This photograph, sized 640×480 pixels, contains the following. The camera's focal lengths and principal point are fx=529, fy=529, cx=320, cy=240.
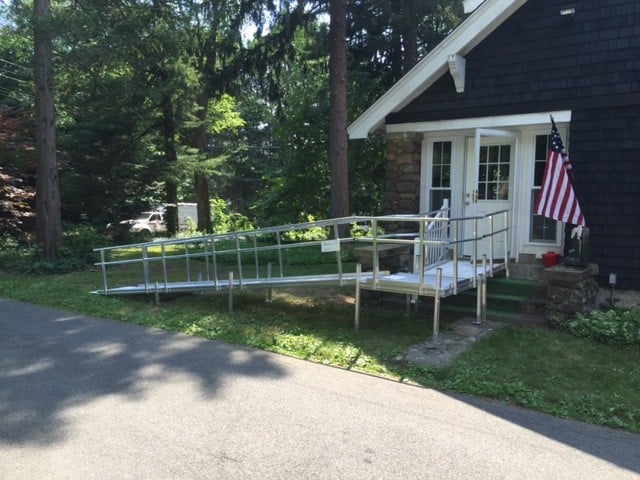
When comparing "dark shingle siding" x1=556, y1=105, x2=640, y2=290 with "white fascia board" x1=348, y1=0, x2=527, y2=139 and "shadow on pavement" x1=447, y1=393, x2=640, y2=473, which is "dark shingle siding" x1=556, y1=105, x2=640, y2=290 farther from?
"shadow on pavement" x1=447, y1=393, x2=640, y2=473

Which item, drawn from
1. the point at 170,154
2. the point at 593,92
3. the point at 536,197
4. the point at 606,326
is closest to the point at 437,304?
the point at 606,326

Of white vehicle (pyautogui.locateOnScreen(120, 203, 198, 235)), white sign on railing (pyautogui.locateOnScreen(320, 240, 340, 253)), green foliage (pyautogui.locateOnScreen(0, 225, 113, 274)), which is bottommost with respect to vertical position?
white vehicle (pyautogui.locateOnScreen(120, 203, 198, 235))

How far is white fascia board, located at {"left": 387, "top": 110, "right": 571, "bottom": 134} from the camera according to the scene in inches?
298

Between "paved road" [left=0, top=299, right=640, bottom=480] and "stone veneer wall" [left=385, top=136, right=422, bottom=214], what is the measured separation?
432 centimetres

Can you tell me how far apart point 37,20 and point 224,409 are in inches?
452

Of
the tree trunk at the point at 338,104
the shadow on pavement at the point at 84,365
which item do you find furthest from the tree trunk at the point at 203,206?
the shadow on pavement at the point at 84,365

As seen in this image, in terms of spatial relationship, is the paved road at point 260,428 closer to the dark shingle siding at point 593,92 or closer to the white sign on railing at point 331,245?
the white sign on railing at point 331,245

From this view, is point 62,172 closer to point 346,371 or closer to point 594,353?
point 346,371

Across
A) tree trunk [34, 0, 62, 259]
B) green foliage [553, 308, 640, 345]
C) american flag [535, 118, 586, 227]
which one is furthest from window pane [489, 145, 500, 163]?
tree trunk [34, 0, 62, 259]

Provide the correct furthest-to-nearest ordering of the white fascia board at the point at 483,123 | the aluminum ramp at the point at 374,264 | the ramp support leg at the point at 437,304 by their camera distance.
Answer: the white fascia board at the point at 483,123, the aluminum ramp at the point at 374,264, the ramp support leg at the point at 437,304

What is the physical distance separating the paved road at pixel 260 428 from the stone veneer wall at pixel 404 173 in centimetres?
432

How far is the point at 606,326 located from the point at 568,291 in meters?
0.60

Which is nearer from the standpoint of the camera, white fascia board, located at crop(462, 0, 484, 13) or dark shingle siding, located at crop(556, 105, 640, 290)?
dark shingle siding, located at crop(556, 105, 640, 290)

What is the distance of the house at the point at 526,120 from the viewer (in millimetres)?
7090
